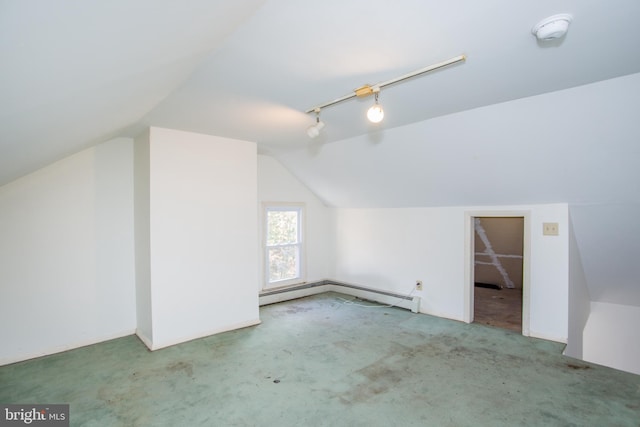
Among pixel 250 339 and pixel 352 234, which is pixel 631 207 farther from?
pixel 250 339

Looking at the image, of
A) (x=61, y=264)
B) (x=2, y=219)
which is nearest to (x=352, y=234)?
(x=61, y=264)

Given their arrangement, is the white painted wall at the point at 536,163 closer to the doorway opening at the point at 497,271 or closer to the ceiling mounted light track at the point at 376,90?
the doorway opening at the point at 497,271

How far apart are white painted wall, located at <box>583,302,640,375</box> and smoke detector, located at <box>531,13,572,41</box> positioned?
15.1 feet

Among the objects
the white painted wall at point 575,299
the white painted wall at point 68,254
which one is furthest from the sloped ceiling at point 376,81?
the white painted wall at point 68,254

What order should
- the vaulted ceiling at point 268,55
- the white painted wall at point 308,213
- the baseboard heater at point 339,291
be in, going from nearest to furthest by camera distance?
the vaulted ceiling at point 268,55 < the baseboard heater at point 339,291 < the white painted wall at point 308,213

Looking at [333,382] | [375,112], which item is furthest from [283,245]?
[375,112]

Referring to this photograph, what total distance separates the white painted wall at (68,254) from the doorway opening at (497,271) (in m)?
4.18

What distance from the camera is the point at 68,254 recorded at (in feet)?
11.0

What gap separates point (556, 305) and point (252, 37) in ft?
12.7

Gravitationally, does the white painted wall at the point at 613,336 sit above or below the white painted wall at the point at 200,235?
below

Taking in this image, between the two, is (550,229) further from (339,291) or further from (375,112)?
(339,291)

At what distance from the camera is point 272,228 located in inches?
199

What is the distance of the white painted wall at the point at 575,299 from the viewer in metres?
3.49
